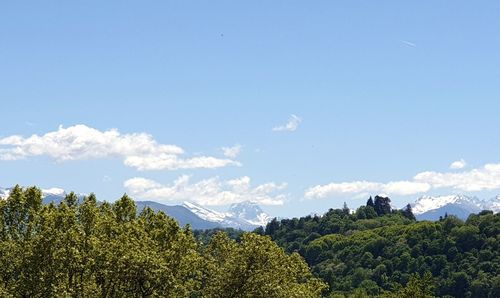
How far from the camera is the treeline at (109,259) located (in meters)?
54.9

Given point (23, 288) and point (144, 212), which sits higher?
point (144, 212)

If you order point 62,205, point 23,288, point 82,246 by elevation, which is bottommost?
point 23,288

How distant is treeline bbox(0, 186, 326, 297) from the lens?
54.9 meters

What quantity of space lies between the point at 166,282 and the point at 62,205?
12.4 meters

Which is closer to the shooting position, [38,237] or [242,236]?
[38,237]

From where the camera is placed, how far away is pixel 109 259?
5453 cm

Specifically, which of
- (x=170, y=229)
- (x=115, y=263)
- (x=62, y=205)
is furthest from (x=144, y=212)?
(x=115, y=263)

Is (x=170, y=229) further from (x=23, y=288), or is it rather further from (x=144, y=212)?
(x=23, y=288)

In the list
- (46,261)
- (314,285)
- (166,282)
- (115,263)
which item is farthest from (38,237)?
(314,285)

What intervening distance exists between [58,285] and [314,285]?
122ft

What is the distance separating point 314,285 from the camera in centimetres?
8250

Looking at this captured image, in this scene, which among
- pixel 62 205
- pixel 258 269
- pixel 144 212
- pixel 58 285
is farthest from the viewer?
pixel 144 212

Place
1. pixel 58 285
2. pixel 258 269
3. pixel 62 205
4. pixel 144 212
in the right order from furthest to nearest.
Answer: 1. pixel 144 212
2. pixel 258 269
3. pixel 62 205
4. pixel 58 285

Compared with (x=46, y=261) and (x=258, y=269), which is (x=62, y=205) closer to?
(x=46, y=261)
